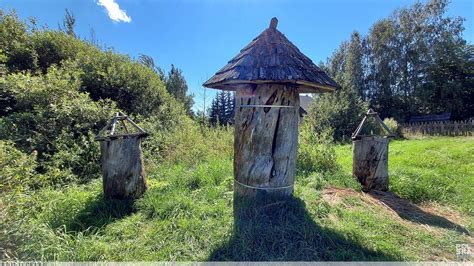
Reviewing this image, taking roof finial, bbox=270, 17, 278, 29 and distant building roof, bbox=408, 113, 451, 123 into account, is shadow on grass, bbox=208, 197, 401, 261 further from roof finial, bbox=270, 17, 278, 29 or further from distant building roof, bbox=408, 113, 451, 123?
distant building roof, bbox=408, 113, 451, 123

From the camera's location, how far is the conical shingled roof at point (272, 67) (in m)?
2.55

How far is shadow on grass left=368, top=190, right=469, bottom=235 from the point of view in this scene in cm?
304

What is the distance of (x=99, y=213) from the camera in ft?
9.97

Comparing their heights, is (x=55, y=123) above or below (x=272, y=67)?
below

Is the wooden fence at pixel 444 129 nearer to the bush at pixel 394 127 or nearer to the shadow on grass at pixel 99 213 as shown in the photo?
the bush at pixel 394 127

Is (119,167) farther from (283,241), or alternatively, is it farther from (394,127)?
(394,127)

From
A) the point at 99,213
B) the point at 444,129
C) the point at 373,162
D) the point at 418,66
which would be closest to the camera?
the point at 99,213

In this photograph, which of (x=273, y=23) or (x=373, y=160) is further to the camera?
(x=373, y=160)

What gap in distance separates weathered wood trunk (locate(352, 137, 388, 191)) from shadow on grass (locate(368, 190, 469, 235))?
160 millimetres

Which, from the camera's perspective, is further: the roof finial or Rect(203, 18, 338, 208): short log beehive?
the roof finial

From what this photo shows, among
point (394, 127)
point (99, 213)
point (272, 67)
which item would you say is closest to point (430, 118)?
point (394, 127)

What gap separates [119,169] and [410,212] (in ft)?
14.0

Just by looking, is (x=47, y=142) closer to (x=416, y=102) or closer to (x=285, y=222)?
(x=285, y=222)

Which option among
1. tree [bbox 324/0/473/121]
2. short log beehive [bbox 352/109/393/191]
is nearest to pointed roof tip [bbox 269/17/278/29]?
short log beehive [bbox 352/109/393/191]
